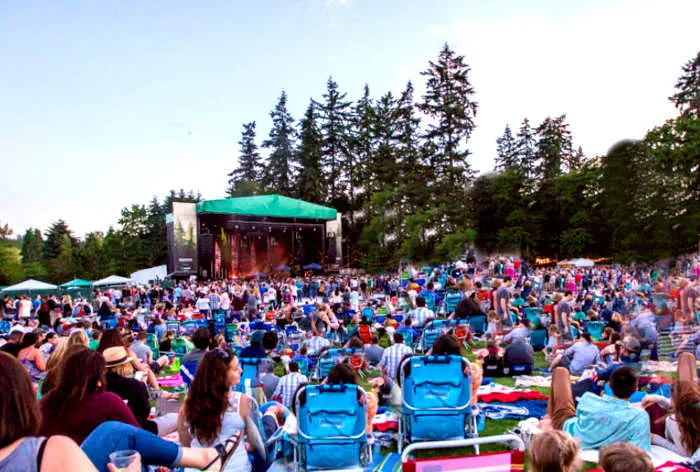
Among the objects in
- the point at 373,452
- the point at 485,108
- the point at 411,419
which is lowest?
the point at 373,452

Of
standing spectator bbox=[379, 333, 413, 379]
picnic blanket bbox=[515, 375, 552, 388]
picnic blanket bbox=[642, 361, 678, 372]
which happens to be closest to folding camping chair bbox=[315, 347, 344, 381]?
standing spectator bbox=[379, 333, 413, 379]

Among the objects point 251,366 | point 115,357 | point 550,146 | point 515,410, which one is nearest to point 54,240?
point 550,146

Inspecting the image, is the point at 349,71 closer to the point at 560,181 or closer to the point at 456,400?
the point at 560,181

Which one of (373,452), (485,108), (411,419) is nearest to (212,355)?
(411,419)

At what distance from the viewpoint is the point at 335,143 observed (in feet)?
162

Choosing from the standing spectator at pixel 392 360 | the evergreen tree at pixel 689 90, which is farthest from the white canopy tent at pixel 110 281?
the evergreen tree at pixel 689 90

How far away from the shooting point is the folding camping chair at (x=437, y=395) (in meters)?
4.81

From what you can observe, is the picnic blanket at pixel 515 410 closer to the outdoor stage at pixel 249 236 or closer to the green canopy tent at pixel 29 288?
the outdoor stage at pixel 249 236

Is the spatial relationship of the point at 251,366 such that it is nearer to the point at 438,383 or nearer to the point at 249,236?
the point at 438,383

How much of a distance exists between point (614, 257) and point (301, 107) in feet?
97.3

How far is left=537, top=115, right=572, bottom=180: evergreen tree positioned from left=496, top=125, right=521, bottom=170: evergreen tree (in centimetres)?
215

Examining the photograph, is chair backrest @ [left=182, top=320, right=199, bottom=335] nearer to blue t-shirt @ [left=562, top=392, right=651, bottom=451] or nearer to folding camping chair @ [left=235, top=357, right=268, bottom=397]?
folding camping chair @ [left=235, top=357, right=268, bottom=397]

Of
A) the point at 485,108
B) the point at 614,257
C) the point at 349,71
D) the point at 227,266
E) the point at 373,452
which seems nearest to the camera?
the point at 373,452

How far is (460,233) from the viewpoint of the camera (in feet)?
110
